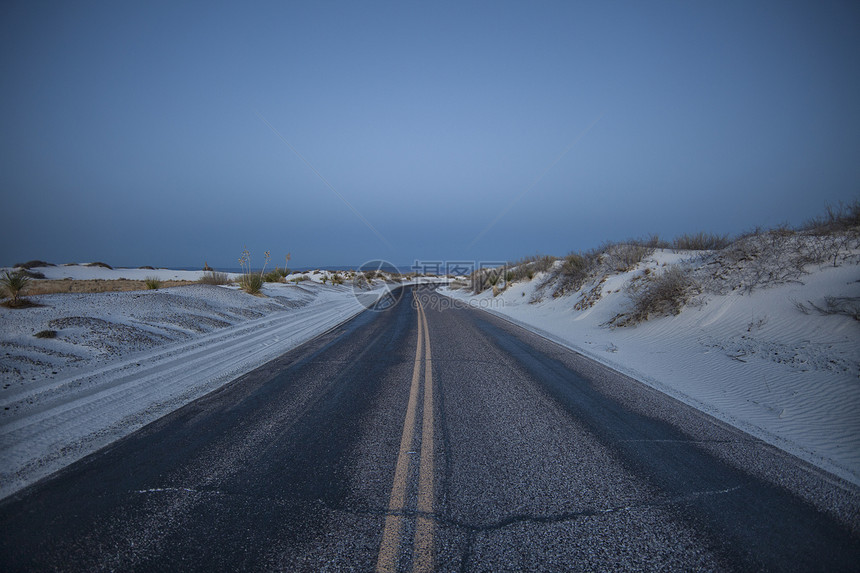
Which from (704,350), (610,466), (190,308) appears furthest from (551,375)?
(190,308)

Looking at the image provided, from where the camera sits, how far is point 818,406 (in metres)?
4.55

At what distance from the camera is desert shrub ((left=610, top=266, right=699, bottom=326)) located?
31.7 ft

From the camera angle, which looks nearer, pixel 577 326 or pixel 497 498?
pixel 497 498

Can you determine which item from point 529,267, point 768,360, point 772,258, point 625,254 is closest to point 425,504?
point 768,360

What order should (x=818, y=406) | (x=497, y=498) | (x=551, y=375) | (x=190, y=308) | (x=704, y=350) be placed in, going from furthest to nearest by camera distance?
(x=190, y=308)
(x=704, y=350)
(x=551, y=375)
(x=818, y=406)
(x=497, y=498)

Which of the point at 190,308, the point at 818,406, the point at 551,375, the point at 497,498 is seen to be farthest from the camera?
the point at 190,308

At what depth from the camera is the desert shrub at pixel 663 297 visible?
9664 millimetres

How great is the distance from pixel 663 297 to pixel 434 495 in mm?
9630

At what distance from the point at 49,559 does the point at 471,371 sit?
5.34 meters

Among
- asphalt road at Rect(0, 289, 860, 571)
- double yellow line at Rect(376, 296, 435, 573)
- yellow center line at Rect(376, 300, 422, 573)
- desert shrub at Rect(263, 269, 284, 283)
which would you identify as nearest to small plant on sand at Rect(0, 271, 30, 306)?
asphalt road at Rect(0, 289, 860, 571)

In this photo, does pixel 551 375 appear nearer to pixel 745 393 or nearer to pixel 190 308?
pixel 745 393

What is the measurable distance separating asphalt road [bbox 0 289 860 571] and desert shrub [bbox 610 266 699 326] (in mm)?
6084

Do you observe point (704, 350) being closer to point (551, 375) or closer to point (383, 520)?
point (551, 375)

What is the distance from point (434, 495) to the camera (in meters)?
2.79
